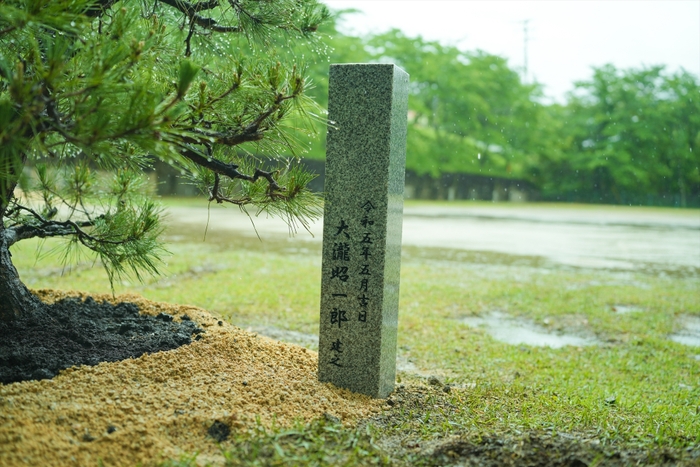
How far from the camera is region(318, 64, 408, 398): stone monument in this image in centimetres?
324

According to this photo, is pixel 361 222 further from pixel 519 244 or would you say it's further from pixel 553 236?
pixel 553 236

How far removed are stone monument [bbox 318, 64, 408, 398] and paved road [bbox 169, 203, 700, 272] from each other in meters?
8.08

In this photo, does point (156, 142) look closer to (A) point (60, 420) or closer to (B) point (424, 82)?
(A) point (60, 420)

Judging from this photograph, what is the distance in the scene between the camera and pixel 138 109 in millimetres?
2125

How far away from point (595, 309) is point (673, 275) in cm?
355

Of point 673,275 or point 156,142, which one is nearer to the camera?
point 156,142

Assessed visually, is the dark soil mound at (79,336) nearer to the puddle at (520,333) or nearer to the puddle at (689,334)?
the puddle at (520,333)

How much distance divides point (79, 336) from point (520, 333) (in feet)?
13.9

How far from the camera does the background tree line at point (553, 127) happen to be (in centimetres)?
2833

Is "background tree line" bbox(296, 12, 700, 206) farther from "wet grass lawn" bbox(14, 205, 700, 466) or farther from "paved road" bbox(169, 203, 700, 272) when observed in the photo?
"wet grass lawn" bbox(14, 205, 700, 466)

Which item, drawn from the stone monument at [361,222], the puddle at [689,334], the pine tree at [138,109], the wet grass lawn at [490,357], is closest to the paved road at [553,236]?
the wet grass lawn at [490,357]

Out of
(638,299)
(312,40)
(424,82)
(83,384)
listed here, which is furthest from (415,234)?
(424,82)

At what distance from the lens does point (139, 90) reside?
212cm

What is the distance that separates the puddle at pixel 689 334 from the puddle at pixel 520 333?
87cm
